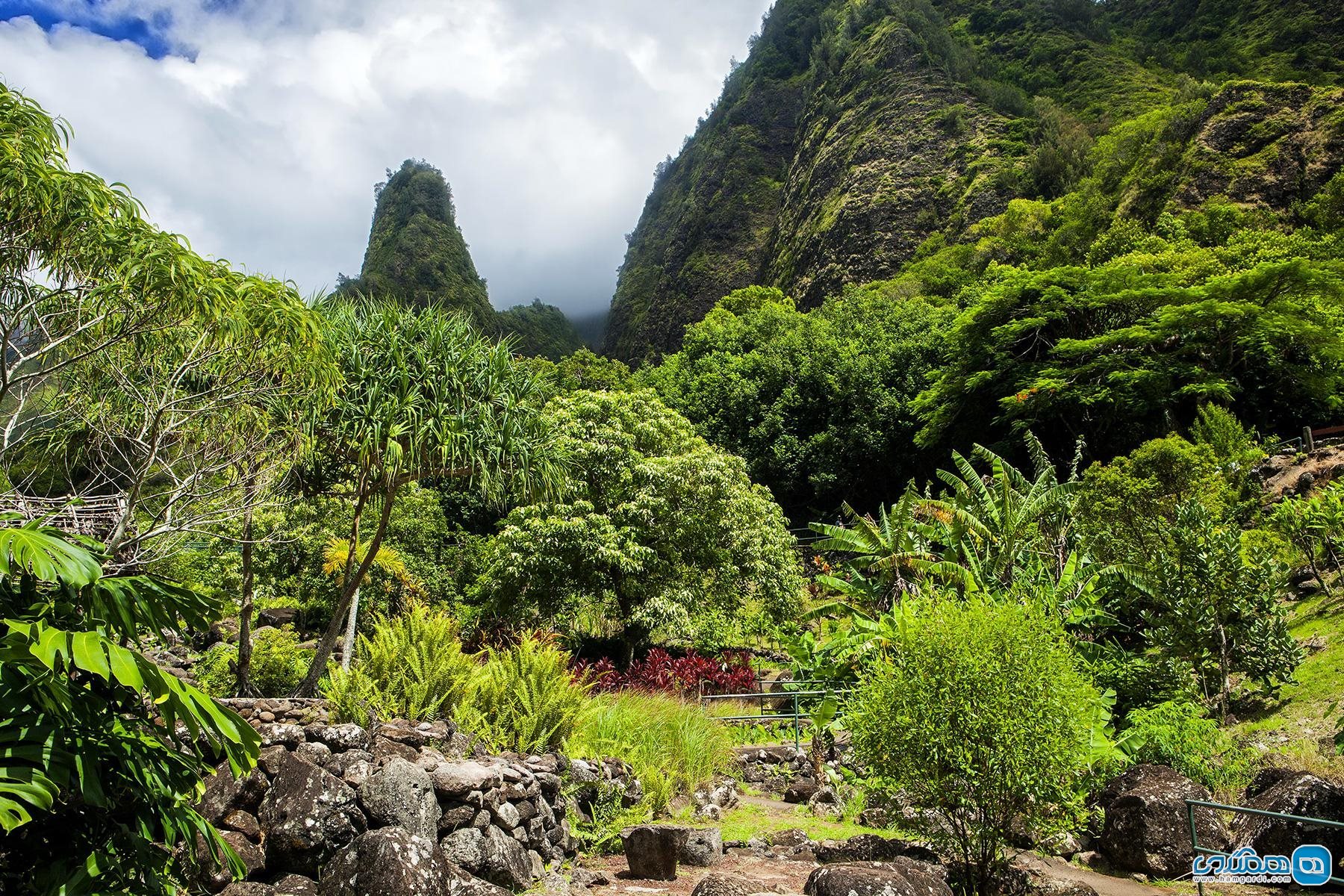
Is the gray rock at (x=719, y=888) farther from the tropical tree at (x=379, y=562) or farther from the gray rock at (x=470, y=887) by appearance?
the tropical tree at (x=379, y=562)

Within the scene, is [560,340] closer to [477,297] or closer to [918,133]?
[477,297]

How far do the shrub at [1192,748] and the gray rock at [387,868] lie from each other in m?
7.84

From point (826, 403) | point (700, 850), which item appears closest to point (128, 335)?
point (700, 850)

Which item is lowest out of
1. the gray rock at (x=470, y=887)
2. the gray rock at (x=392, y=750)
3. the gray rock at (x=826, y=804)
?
the gray rock at (x=826, y=804)

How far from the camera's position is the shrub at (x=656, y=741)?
8.68 metres

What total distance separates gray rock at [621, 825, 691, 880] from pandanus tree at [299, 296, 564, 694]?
3.77m

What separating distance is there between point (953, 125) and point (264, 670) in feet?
186

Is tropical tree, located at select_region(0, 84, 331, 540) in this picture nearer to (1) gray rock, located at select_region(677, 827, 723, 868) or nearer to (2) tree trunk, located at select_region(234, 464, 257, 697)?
(2) tree trunk, located at select_region(234, 464, 257, 697)

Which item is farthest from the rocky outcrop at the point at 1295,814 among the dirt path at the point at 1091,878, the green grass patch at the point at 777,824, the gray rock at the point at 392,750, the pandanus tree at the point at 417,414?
the pandanus tree at the point at 417,414

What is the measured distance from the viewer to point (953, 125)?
54.3m

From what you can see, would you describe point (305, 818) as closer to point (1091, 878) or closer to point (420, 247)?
point (1091, 878)

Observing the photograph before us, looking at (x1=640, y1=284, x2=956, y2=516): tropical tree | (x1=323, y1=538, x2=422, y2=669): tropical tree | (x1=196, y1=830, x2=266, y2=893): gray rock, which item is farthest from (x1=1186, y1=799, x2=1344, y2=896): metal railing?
(x1=640, y1=284, x2=956, y2=516): tropical tree

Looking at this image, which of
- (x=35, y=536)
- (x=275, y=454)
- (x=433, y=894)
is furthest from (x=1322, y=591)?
(x=35, y=536)

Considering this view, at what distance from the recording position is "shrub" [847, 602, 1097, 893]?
5.95 meters
